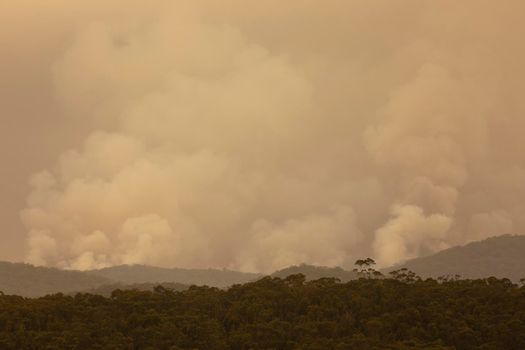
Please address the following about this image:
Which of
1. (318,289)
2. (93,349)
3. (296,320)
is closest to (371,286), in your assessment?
(318,289)

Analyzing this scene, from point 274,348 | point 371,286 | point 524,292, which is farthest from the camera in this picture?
point 371,286

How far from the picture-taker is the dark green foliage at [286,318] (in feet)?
248

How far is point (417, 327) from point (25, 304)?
42136 millimetres

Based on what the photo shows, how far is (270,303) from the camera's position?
8769 centimetres

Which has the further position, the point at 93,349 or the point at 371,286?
the point at 371,286

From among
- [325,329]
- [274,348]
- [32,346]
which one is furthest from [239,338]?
[32,346]

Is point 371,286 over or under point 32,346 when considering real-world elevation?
over

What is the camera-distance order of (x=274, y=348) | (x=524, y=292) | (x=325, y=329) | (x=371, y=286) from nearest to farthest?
(x=274, y=348) < (x=325, y=329) < (x=524, y=292) < (x=371, y=286)

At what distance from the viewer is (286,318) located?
84500 millimetres

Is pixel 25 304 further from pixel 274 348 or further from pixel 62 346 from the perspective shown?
pixel 274 348

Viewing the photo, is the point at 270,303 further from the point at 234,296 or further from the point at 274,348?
the point at 274,348

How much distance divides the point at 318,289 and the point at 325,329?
12.3 metres

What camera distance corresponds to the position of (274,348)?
74.2m

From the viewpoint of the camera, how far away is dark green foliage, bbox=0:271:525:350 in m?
75.6
